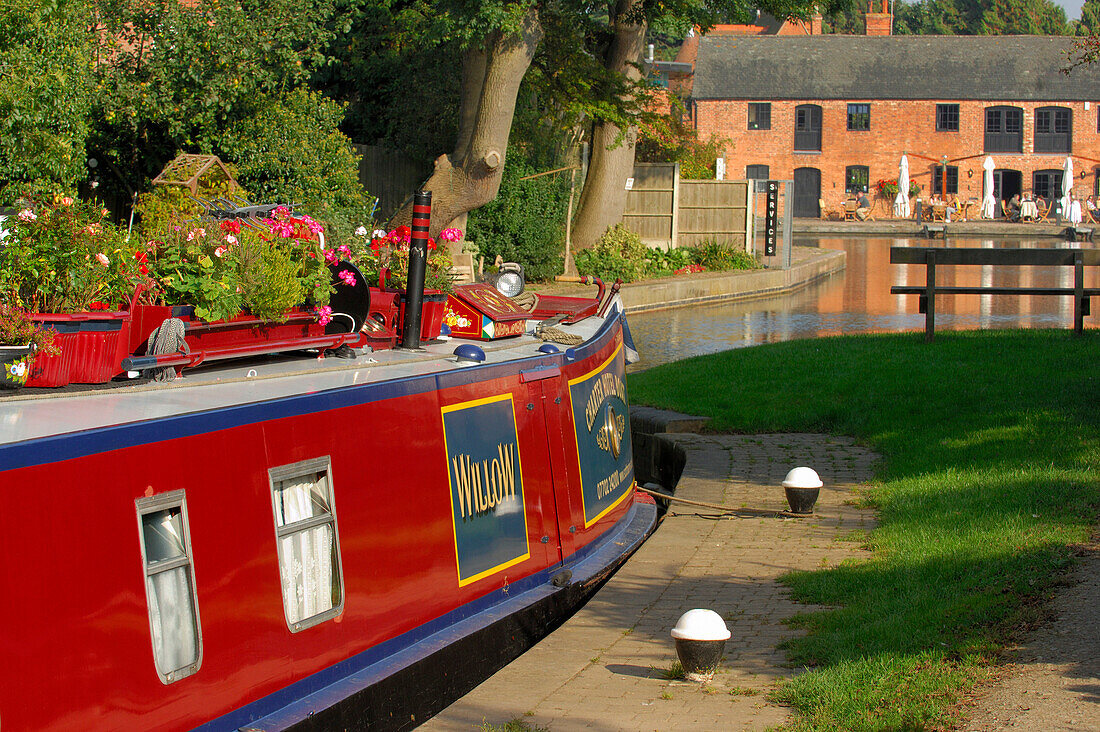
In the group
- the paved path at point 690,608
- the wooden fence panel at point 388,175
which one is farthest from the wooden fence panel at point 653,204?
the paved path at point 690,608

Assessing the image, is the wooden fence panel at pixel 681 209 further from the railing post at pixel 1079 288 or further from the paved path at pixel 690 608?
the paved path at pixel 690 608

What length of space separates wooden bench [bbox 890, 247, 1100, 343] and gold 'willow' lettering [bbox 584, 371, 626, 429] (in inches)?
279

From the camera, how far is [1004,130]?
186 feet

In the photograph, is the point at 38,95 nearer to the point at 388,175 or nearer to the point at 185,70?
the point at 185,70

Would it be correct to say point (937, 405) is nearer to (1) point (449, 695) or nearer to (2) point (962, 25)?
(1) point (449, 695)

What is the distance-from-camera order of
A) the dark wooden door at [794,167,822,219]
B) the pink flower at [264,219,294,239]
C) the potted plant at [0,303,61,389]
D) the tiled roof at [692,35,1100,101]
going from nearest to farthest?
the potted plant at [0,303,61,389], the pink flower at [264,219,294,239], the tiled roof at [692,35,1100,101], the dark wooden door at [794,167,822,219]

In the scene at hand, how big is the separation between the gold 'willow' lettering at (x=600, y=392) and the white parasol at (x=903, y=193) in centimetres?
4800

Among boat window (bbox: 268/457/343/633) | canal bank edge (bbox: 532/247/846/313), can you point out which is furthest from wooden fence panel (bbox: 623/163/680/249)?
boat window (bbox: 268/457/343/633)

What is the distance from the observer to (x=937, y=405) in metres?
10.4

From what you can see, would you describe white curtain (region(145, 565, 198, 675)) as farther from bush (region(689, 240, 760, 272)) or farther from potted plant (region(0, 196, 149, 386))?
bush (region(689, 240, 760, 272))

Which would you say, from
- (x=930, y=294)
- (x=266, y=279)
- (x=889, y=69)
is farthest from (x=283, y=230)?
(x=889, y=69)

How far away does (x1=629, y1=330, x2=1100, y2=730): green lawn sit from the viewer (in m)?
4.77

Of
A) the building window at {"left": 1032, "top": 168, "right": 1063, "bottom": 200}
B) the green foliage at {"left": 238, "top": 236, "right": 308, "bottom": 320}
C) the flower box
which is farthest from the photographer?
the building window at {"left": 1032, "top": 168, "right": 1063, "bottom": 200}

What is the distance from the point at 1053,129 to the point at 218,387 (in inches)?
2300
